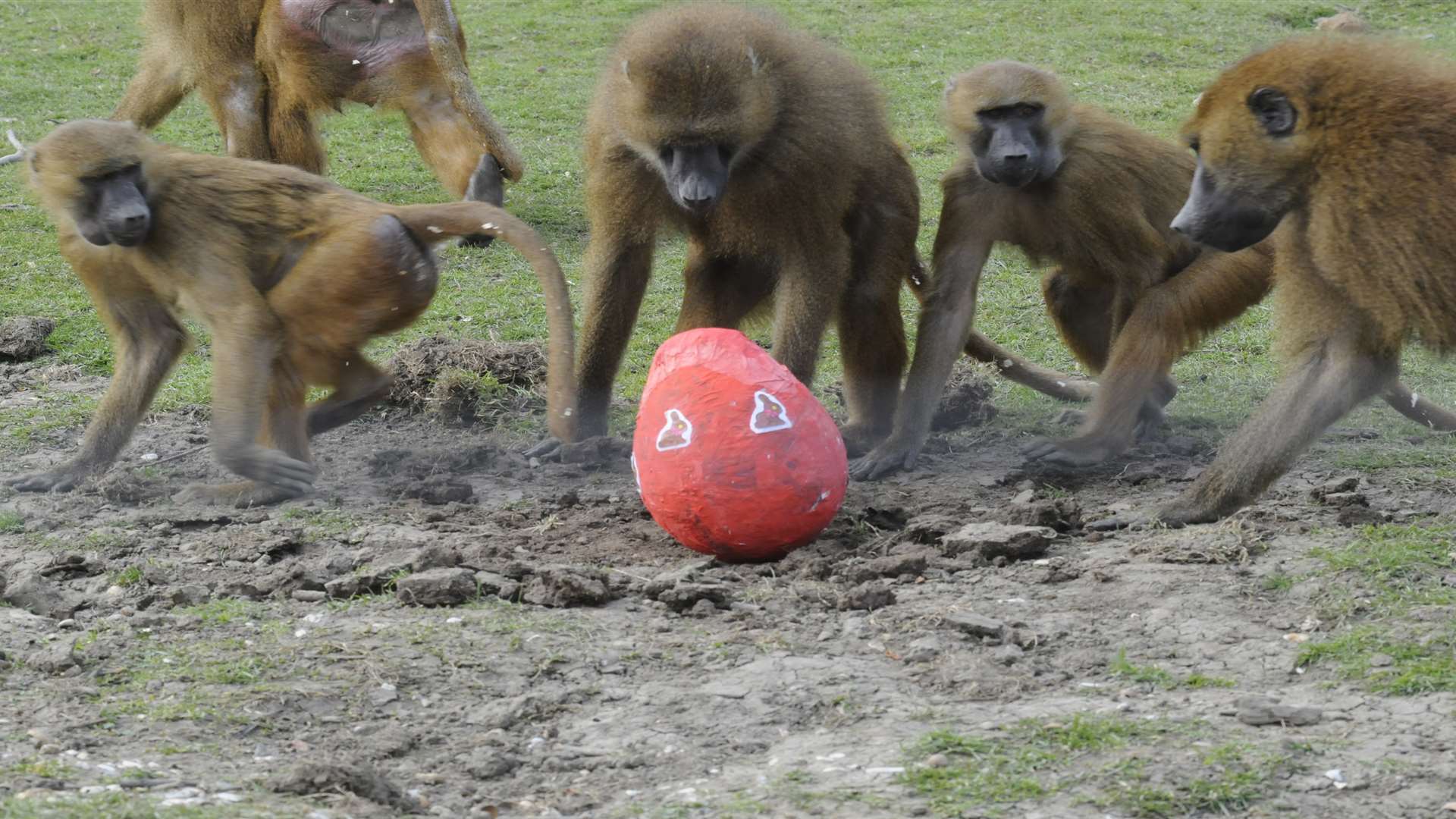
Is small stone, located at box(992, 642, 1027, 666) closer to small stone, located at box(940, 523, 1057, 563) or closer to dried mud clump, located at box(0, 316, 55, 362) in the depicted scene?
small stone, located at box(940, 523, 1057, 563)

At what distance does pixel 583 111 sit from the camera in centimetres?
1243

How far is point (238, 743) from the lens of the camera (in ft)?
11.6

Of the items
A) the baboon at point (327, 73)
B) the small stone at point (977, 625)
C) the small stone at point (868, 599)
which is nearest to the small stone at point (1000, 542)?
the small stone at point (868, 599)

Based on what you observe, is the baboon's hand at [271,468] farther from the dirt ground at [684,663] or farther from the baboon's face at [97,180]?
the baboon's face at [97,180]

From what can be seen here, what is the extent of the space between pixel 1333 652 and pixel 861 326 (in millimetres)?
2757

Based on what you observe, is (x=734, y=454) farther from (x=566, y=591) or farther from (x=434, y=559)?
(x=434, y=559)

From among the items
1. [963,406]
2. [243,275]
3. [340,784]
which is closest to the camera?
[340,784]

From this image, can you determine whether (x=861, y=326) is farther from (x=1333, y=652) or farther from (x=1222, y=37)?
(x=1222, y=37)

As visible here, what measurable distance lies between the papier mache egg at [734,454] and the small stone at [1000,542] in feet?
1.24

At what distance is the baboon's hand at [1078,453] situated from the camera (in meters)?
5.85

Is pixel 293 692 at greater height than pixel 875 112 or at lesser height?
lesser

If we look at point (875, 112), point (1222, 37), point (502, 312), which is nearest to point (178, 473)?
point (502, 312)

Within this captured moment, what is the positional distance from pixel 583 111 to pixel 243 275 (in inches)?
278

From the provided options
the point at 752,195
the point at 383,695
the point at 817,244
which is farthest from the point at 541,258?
the point at 383,695
